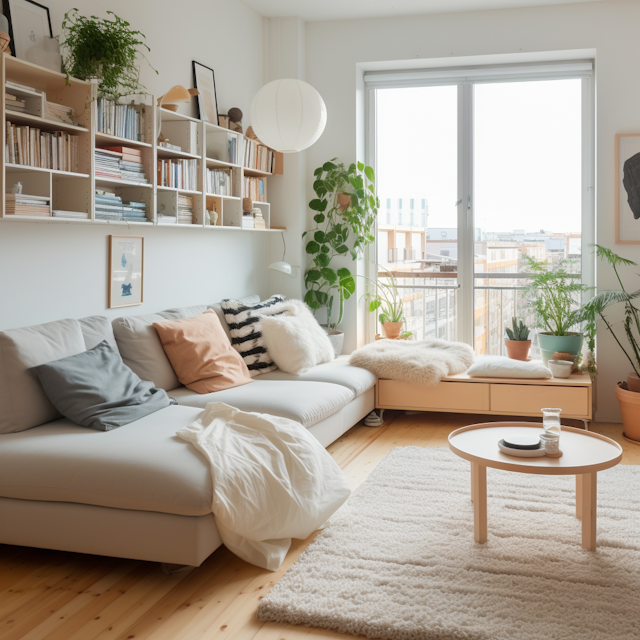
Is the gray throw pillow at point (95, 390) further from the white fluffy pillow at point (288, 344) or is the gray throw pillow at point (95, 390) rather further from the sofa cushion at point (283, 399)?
the white fluffy pillow at point (288, 344)

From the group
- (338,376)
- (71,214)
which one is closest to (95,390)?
(71,214)

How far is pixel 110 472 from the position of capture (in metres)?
2.32

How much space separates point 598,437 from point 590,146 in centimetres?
288

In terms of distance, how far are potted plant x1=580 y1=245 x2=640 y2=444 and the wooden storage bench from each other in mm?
234

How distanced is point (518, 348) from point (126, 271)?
8.95 feet

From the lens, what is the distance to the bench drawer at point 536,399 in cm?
430

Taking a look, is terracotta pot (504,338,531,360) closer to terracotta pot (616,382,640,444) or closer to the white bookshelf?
terracotta pot (616,382,640,444)

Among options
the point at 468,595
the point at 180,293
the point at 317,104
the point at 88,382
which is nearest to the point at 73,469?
the point at 88,382

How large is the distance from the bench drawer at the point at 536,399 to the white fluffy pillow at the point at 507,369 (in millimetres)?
70

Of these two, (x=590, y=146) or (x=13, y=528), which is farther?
(x=590, y=146)

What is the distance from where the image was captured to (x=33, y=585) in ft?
7.68

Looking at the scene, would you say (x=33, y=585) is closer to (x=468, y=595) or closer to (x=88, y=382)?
(x=88, y=382)

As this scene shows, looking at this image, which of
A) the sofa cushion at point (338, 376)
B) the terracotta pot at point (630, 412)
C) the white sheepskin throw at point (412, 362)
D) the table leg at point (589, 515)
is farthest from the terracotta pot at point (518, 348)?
the table leg at point (589, 515)

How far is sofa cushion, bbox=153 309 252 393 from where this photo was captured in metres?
3.55
